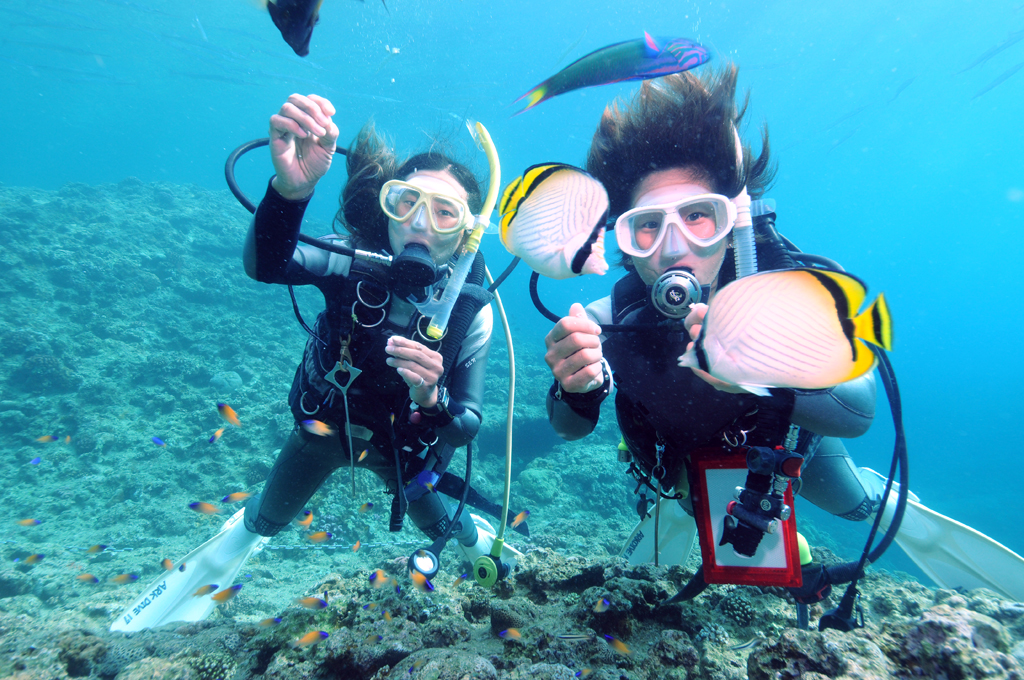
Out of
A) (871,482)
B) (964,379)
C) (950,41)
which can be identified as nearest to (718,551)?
(871,482)

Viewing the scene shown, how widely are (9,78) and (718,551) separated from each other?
88.8 m

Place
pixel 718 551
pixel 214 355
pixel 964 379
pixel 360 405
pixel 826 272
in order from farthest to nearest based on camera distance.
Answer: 1. pixel 964 379
2. pixel 214 355
3. pixel 360 405
4. pixel 718 551
5. pixel 826 272

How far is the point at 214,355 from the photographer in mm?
11141

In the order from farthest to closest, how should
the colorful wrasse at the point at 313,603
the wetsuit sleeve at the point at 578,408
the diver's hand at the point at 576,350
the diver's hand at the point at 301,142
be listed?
the colorful wrasse at the point at 313,603
the diver's hand at the point at 301,142
the wetsuit sleeve at the point at 578,408
the diver's hand at the point at 576,350

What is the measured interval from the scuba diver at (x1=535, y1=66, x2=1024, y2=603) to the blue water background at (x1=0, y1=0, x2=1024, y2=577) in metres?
0.69

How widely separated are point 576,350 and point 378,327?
182 cm

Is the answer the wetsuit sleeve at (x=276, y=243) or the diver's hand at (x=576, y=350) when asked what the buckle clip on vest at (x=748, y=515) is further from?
the wetsuit sleeve at (x=276, y=243)

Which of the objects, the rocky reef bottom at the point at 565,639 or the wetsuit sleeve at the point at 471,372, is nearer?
the rocky reef bottom at the point at 565,639

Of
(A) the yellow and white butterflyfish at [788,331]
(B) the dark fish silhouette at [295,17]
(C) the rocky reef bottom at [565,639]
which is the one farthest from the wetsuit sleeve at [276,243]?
(A) the yellow and white butterflyfish at [788,331]

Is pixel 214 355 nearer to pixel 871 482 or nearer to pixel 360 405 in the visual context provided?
pixel 360 405

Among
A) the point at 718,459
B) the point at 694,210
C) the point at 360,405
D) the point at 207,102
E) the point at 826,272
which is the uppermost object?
the point at 207,102

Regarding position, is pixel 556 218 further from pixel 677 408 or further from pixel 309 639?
pixel 309 639

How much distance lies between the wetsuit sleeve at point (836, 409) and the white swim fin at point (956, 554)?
2024 mm

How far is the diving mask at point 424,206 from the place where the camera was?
2723 mm
